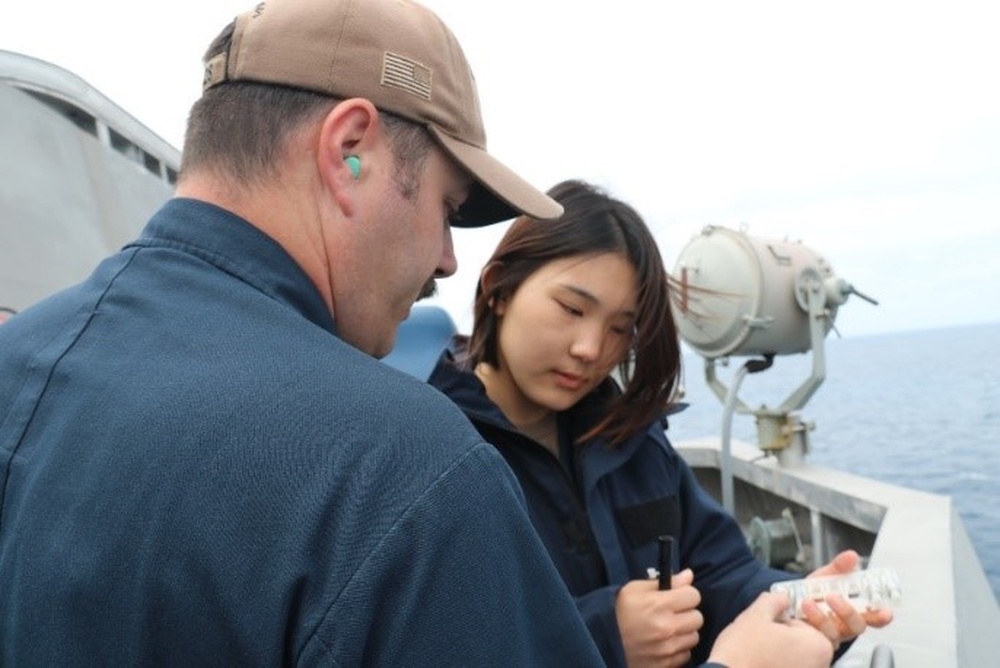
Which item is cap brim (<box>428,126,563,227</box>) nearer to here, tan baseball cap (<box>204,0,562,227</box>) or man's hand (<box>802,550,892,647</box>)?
tan baseball cap (<box>204,0,562,227</box>)

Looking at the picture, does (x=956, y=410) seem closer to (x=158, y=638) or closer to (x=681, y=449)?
(x=681, y=449)

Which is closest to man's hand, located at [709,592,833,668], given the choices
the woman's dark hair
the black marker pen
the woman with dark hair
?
the black marker pen

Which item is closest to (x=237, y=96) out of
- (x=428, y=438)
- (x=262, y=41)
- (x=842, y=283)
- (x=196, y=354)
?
(x=262, y=41)

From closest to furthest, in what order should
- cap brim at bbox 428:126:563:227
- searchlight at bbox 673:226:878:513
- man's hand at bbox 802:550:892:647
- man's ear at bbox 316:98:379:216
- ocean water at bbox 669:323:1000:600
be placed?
man's ear at bbox 316:98:379:216
cap brim at bbox 428:126:563:227
man's hand at bbox 802:550:892:647
searchlight at bbox 673:226:878:513
ocean water at bbox 669:323:1000:600

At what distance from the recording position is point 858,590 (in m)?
1.52

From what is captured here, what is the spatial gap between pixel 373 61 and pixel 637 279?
112cm

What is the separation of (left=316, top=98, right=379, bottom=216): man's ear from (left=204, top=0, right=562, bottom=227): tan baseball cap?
4 centimetres

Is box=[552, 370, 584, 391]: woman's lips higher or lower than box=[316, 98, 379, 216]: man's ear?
lower

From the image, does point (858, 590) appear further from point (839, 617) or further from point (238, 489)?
point (238, 489)

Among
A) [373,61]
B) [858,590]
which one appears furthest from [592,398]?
[373,61]

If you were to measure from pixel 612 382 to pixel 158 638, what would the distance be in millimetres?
1542

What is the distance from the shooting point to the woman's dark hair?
196cm

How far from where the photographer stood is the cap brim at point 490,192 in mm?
991

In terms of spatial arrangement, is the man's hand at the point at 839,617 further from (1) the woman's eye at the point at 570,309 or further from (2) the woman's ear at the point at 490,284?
(2) the woman's ear at the point at 490,284
